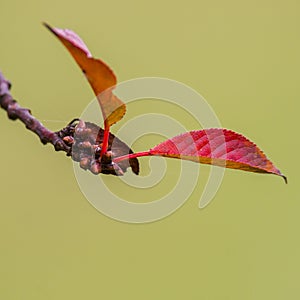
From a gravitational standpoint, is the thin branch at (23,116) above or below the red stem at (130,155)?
below

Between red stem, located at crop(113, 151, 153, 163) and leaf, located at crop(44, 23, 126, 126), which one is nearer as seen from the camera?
leaf, located at crop(44, 23, 126, 126)

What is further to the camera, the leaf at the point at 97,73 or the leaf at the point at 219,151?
the leaf at the point at 219,151

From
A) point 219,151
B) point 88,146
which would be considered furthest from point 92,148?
point 219,151

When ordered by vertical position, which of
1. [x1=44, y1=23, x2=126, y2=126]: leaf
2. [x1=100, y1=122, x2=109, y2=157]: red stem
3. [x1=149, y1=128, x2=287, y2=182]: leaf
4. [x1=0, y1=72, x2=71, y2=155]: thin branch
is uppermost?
[x1=149, y1=128, x2=287, y2=182]: leaf

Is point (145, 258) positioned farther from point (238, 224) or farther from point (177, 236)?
point (238, 224)

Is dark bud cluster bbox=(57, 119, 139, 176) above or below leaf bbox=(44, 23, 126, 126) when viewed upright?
below

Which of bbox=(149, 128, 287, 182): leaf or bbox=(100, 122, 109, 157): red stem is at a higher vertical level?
bbox=(149, 128, 287, 182): leaf

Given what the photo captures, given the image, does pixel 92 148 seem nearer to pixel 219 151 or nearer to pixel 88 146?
pixel 88 146

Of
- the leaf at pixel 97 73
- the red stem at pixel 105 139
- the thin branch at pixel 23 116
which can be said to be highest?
the leaf at pixel 97 73
